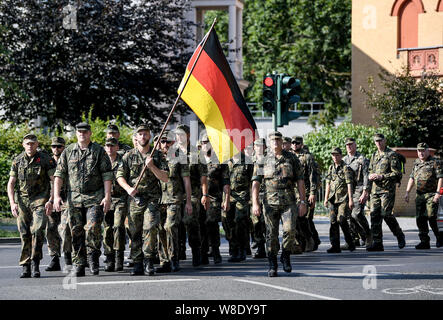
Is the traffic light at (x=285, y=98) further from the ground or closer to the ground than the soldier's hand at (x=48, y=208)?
further from the ground

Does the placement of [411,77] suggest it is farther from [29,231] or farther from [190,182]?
[29,231]

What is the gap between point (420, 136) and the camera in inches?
1212

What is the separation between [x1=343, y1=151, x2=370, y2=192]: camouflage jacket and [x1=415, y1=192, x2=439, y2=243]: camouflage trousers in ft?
4.30

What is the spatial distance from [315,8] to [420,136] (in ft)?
55.5

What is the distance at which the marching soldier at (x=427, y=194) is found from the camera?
1664 centimetres

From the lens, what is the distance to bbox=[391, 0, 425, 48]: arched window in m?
34.1

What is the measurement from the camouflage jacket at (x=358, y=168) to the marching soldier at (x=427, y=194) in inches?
40.7

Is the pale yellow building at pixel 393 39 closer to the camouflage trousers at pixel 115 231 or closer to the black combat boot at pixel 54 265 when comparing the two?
the camouflage trousers at pixel 115 231

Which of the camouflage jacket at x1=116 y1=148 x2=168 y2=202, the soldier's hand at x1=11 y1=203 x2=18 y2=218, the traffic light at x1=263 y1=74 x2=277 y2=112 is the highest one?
the traffic light at x1=263 y1=74 x2=277 y2=112

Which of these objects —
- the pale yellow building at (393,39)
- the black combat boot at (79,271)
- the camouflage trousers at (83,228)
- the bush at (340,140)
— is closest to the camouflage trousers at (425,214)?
the camouflage trousers at (83,228)

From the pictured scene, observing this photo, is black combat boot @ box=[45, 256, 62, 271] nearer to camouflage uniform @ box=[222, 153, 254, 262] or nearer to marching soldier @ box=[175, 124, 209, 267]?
marching soldier @ box=[175, 124, 209, 267]

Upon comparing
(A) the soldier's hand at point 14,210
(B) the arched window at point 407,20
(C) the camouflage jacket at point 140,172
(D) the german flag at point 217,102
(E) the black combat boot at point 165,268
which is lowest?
(E) the black combat boot at point 165,268


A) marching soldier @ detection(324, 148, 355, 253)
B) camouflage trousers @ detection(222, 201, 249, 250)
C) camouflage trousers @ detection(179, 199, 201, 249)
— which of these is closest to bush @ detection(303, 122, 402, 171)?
marching soldier @ detection(324, 148, 355, 253)

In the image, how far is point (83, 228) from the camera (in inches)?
460
